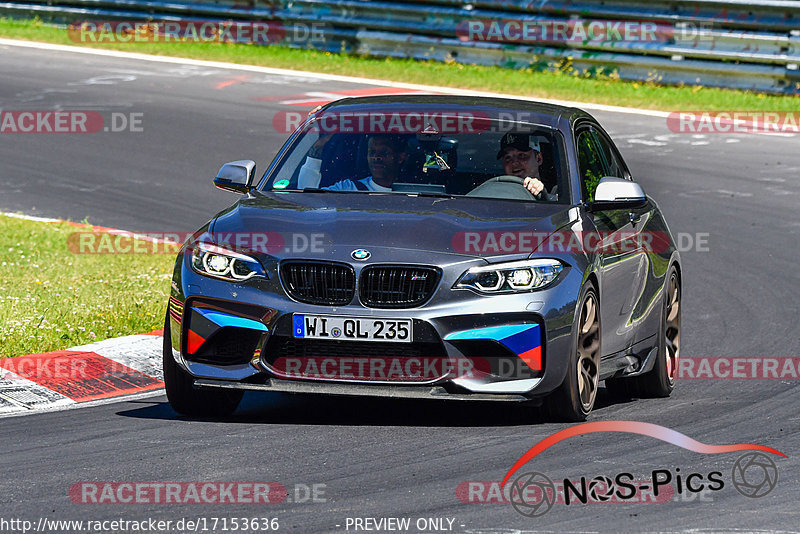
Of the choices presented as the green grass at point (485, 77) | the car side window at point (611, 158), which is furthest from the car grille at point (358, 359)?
the green grass at point (485, 77)

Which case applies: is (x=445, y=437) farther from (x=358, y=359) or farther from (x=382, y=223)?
(x=382, y=223)

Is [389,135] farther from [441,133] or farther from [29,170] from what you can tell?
[29,170]

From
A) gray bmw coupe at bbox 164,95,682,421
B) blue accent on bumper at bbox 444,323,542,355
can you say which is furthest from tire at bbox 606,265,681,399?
blue accent on bumper at bbox 444,323,542,355

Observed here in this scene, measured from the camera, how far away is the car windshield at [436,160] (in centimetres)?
806

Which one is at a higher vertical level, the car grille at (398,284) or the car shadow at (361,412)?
the car grille at (398,284)

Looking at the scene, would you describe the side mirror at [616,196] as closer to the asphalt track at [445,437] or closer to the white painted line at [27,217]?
the asphalt track at [445,437]

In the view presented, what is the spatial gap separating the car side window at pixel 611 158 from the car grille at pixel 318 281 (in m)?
2.60

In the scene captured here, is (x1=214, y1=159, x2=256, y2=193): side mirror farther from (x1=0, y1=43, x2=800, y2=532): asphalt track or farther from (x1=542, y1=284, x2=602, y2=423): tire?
(x1=542, y1=284, x2=602, y2=423): tire

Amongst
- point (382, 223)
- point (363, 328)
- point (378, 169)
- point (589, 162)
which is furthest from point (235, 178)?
point (589, 162)

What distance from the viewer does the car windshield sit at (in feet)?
26.5

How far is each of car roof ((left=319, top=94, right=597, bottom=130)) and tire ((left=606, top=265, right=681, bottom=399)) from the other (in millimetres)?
1191

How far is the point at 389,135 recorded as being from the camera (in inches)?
324

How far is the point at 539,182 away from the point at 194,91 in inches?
528

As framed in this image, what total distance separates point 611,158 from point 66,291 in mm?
3928
